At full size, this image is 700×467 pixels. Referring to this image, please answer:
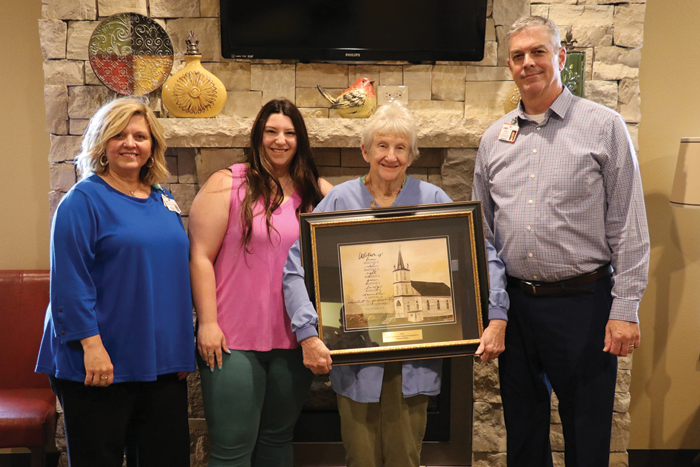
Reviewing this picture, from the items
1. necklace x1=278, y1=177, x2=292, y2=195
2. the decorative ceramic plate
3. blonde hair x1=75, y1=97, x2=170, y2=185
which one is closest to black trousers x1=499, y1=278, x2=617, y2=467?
necklace x1=278, y1=177, x2=292, y2=195

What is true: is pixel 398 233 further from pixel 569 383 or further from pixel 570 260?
pixel 569 383

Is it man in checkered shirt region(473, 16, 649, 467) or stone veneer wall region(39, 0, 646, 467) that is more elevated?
stone veneer wall region(39, 0, 646, 467)

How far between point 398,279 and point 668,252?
1830 millimetres

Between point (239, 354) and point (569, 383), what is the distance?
1.14 meters

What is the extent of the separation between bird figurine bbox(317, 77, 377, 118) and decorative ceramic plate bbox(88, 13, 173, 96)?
759mm

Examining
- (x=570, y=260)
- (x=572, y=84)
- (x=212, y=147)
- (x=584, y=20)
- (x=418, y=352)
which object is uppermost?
(x=584, y=20)

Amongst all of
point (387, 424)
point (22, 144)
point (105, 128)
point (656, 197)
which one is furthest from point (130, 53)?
point (656, 197)

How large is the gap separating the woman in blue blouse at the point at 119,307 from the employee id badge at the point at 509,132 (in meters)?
1.16

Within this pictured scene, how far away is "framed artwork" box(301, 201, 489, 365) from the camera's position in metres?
1.75

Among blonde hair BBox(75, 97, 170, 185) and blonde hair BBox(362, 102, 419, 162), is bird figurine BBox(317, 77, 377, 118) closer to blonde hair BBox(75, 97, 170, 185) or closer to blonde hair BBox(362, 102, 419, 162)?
blonde hair BBox(362, 102, 419, 162)

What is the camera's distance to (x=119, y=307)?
1.69m

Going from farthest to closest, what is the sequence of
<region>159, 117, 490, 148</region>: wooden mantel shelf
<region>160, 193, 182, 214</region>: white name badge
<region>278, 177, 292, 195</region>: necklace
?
1. <region>159, 117, 490, 148</region>: wooden mantel shelf
2. <region>278, 177, 292, 195</region>: necklace
3. <region>160, 193, 182, 214</region>: white name badge

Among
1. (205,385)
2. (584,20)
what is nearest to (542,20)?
(584,20)

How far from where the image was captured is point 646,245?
1.72 metres
